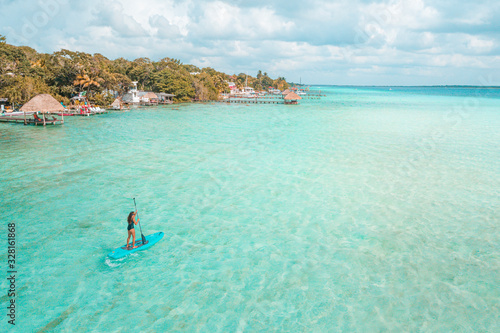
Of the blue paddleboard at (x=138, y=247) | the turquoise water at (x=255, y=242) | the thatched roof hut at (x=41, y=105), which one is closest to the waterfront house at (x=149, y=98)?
the thatched roof hut at (x=41, y=105)

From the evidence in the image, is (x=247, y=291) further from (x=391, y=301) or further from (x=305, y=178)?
(x=305, y=178)

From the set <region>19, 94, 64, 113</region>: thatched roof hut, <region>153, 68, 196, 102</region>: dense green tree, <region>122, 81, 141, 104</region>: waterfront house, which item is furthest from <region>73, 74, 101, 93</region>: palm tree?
<region>153, 68, 196, 102</region>: dense green tree

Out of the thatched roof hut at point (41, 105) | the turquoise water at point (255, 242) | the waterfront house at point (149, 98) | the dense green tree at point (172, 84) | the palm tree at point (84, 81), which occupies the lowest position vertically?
the turquoise water at point (255, 242)

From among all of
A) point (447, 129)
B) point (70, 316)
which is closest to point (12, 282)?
point (70, 316)

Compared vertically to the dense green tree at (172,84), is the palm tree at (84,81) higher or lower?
lower

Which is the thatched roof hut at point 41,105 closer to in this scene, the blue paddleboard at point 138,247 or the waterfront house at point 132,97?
the blue paddleboard at point 138,247

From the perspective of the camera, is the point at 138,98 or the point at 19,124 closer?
the point at 19,124
